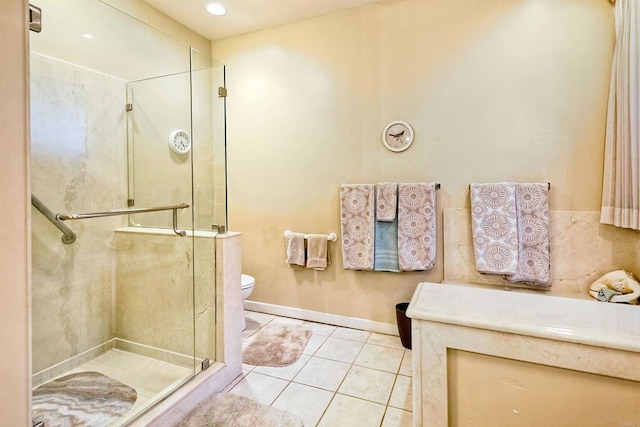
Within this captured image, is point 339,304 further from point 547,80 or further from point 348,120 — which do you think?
point 547,80

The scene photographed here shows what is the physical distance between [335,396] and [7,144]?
6.11ft

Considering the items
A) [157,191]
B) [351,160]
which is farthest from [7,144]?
[351,160]

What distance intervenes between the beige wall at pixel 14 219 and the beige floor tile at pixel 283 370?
4.33 ft

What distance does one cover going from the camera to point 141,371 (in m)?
2.04

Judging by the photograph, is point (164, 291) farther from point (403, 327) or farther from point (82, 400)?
point (403, 327)

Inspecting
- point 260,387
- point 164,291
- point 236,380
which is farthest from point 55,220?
point 260,387

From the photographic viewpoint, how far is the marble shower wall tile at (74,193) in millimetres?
1889

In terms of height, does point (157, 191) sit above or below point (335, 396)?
above

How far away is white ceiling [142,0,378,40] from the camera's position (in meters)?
2.59

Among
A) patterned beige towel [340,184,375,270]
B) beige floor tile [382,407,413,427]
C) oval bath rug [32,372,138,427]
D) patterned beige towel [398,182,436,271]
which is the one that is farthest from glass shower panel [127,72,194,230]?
beige floor tile [382,407,413,427]

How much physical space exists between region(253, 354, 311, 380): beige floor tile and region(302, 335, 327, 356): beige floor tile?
151 millimetres

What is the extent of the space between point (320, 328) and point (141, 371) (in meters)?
1.36

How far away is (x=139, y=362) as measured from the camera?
2.15m

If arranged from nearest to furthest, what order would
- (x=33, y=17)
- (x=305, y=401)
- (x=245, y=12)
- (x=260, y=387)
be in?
(x=33, y=17)
(x=305, y=401)
(x=260, y=387)
(x=245, y=12)
